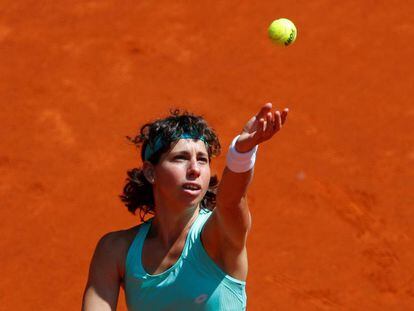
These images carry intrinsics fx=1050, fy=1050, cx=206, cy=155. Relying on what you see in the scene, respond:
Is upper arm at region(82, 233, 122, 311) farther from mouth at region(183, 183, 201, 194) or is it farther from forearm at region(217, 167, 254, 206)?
forearm at region(217, 167, 254, 206)

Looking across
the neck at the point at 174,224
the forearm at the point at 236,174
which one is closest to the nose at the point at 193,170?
the neck at the point at 174,224

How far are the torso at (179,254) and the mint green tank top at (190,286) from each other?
1.0 inches

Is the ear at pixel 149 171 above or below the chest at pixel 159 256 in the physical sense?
above

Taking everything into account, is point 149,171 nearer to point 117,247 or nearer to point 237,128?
point 117,247

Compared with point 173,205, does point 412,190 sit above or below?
above

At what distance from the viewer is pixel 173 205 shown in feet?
14.4

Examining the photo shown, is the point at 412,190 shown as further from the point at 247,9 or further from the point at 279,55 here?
the point at 247,9

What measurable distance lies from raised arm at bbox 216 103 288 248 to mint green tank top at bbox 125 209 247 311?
181 millimetres

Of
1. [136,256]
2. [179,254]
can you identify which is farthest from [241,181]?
[136,256]

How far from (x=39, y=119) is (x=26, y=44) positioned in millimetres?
1207

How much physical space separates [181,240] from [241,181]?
0.67 metres

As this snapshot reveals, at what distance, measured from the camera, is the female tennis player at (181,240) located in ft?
13.2

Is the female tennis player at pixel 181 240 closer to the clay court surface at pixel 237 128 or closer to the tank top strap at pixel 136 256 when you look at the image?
the tank top strap at pixel 136 256

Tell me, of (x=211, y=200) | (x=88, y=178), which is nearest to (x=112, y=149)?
(x=88, y=178)
